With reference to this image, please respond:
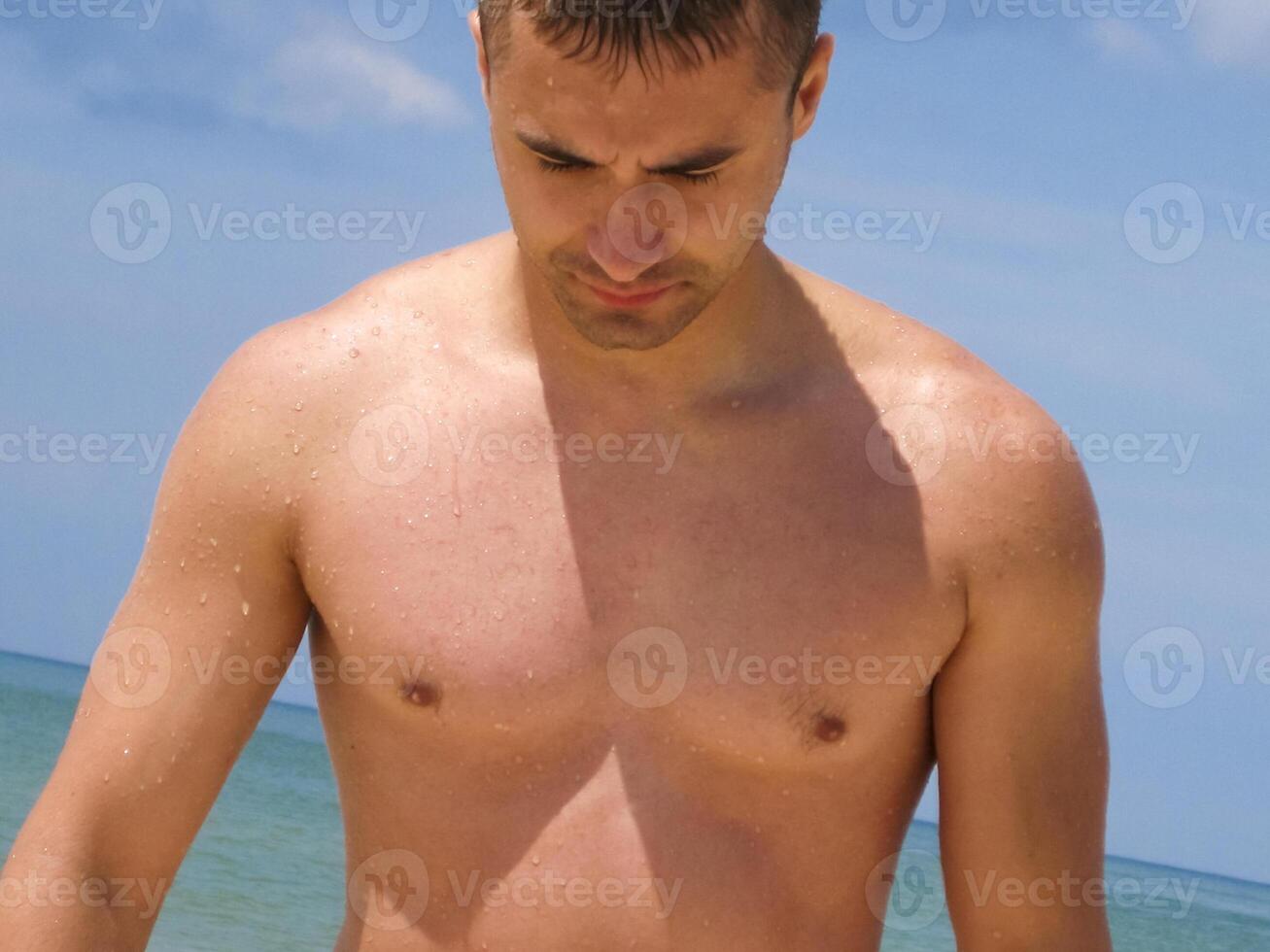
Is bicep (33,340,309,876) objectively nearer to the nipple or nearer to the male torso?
the male torso

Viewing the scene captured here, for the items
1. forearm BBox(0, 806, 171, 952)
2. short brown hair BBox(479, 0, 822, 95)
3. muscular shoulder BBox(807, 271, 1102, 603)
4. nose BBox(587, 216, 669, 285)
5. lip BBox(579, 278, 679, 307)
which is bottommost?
forearm BBox(0, 806, 171, 952)

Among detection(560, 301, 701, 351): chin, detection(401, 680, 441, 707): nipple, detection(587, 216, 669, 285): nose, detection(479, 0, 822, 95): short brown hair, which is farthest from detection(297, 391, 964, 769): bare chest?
detection(479, 0, 822, 95): short brown hair

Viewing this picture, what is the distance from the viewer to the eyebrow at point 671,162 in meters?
1.88

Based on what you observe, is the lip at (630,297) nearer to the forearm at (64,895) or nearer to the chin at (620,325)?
the chin at (620,325)

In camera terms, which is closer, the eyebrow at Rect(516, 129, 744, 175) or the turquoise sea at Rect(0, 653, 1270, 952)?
the eyebrow at Rect(516, 129, 744, 175)

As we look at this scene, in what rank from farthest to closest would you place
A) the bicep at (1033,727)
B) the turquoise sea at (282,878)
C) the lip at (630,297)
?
the turquoise sea at (282,878)
the bicep at (1033,727)
the lip at (630,297)

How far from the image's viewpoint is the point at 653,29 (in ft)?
6.07

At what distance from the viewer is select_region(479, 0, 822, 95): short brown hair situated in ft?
6.07

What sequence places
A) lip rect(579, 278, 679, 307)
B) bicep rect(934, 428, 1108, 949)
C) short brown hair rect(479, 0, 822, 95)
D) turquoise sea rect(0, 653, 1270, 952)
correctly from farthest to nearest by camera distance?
turquoise sea rect(0, 653, 1270, 952)
bicep rect(934, 428, 1108, 949)
lip rect(579, 278, 679, 307)
short brown hair rect(479, 0, 822, 95)

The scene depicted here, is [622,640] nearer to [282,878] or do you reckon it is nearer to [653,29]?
[653,29]

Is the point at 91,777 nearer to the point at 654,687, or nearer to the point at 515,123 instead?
the point at 654,687

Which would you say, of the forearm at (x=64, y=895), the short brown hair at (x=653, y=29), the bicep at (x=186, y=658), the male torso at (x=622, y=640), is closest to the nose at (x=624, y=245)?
the short brown hair at (x=653, y=29)

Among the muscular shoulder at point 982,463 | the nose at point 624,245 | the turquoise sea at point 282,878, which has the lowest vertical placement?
the turquoise sea at point 282,878

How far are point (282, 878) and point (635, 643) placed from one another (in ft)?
40.7
